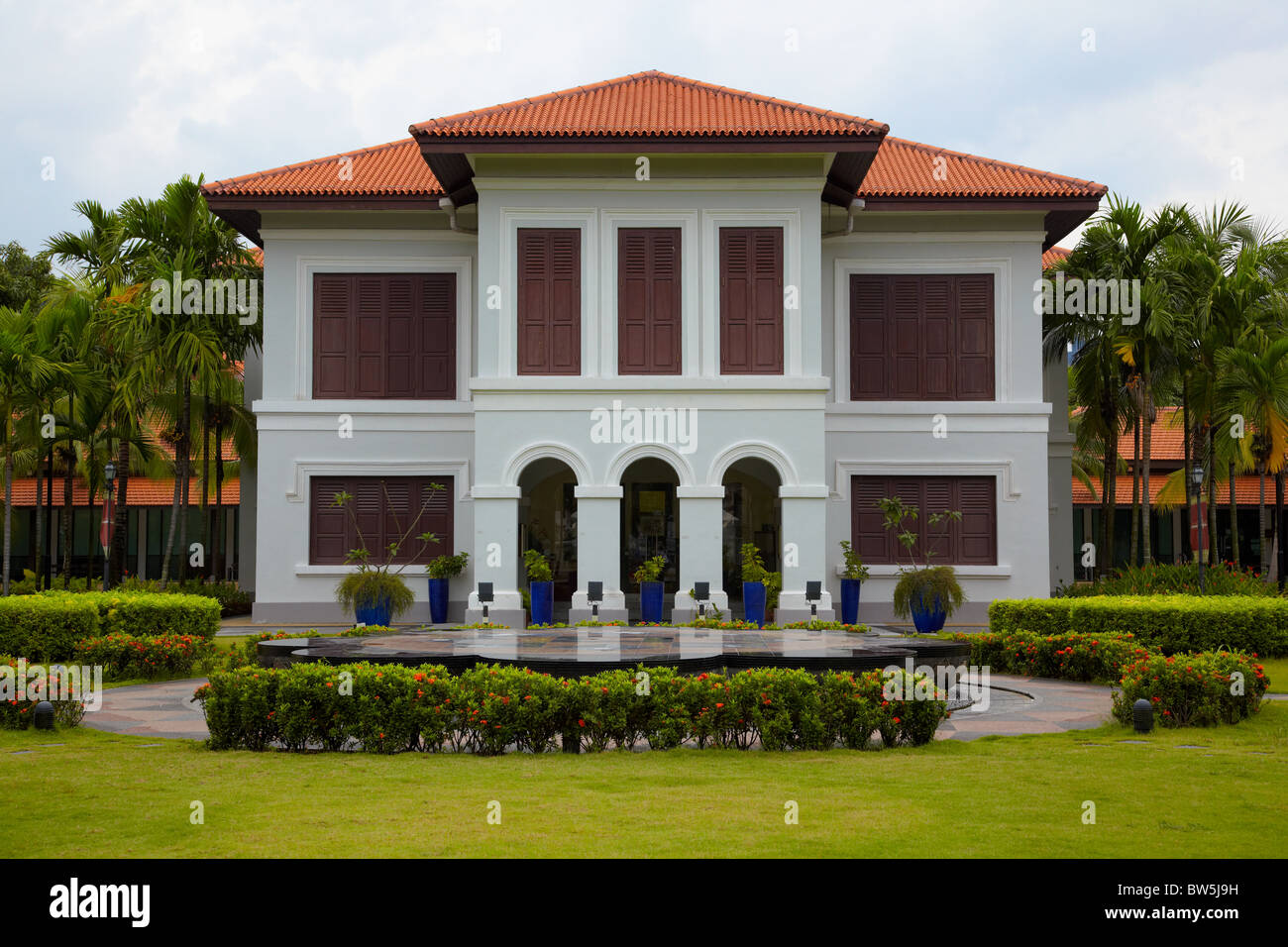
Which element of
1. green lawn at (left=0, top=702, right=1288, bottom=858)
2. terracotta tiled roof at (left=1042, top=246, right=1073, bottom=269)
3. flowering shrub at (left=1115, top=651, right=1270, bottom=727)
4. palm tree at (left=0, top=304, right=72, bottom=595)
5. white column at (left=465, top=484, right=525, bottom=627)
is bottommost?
green lawn at (left=0, top=702, right=1288, bottom=858)

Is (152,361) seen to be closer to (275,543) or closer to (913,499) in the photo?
(275,543)

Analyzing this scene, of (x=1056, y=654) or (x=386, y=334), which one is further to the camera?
(x=386, y=334)

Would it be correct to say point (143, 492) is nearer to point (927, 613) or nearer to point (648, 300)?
point (648, 300)

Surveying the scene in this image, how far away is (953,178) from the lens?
25.0 metres

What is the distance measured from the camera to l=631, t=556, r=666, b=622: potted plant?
21234 mm

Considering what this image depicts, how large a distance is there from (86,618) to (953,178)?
1822cm

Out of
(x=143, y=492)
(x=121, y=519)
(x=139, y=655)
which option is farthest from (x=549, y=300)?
(x=143, y=492)

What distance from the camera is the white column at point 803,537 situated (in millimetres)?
21844

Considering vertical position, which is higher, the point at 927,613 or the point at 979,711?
the point at 927,613

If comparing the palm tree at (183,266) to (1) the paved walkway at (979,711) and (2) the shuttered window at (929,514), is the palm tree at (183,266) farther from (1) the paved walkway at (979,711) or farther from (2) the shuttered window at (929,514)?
(2) the shuttered window at (929,514)

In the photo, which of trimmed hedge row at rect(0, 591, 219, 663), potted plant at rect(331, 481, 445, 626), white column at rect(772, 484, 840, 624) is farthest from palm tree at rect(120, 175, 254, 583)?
white column at rect(772, 484, 840, 624)

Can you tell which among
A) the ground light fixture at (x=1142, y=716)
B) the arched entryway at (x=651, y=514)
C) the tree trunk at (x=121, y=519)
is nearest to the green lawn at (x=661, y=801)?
the ground light fixture at (x=1142, y=716)

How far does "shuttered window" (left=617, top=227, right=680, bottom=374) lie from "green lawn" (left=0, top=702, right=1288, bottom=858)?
13.0m

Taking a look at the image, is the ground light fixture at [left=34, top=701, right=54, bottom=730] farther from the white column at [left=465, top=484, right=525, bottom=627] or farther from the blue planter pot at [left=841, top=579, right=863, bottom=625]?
the blue planter pot at [left=841, top=579, right=863, bottom=625]
